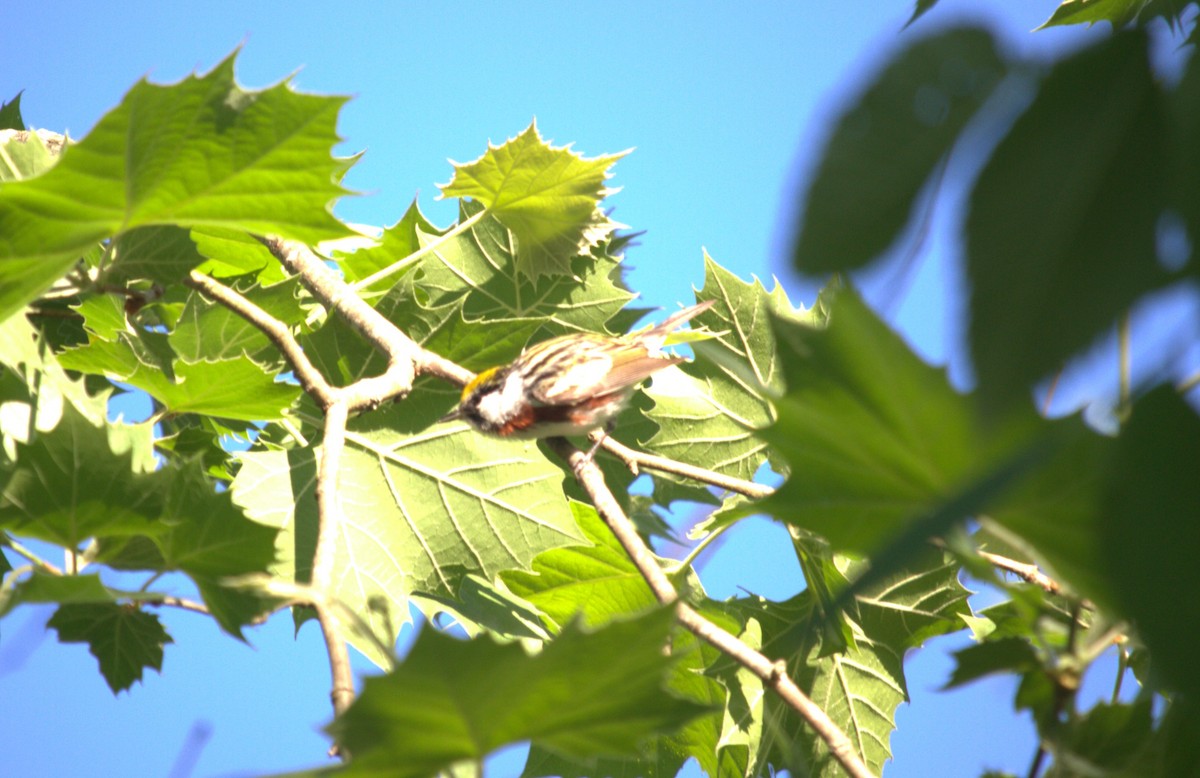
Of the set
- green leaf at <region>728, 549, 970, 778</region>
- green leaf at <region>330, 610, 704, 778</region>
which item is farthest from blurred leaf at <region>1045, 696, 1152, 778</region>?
green leaf at <region>728, 549, 970, 778</region>

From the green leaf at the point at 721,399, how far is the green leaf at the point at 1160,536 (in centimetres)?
198

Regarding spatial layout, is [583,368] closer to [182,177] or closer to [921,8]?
[182,177]

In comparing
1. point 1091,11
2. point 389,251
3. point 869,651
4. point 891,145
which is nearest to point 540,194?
point 389,251

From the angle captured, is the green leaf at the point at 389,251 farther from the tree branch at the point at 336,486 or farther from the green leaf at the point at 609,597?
the green leaf at the point at 609,597

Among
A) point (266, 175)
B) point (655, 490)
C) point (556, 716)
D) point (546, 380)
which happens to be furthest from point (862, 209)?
point (546, 380)

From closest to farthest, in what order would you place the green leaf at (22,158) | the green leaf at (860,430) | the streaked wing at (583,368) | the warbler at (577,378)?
1. the green leaf at (860,430)
2. the green leaf at (22,158)
3. the warbler at (577,378)
4. the streaked wing at (583,368)

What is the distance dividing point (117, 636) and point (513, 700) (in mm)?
1438

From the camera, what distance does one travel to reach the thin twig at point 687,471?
2172mm

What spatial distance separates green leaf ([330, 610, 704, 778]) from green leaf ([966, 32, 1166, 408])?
1.97ft

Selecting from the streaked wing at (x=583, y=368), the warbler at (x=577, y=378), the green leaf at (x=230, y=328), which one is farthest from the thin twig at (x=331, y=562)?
the streaked wing at (x=583, y=368)

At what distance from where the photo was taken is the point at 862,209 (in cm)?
61

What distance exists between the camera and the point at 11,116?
2.78 metres

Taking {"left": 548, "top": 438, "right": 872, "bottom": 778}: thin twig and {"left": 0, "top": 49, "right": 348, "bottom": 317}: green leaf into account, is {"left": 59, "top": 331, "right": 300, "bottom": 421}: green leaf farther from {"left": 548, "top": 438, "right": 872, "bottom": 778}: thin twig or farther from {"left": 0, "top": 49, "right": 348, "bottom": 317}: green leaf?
{"left": 548, "top": 438, "right": 872, "bottom": 778}: thin twig

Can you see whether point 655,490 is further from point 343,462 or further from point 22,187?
point 22,187
